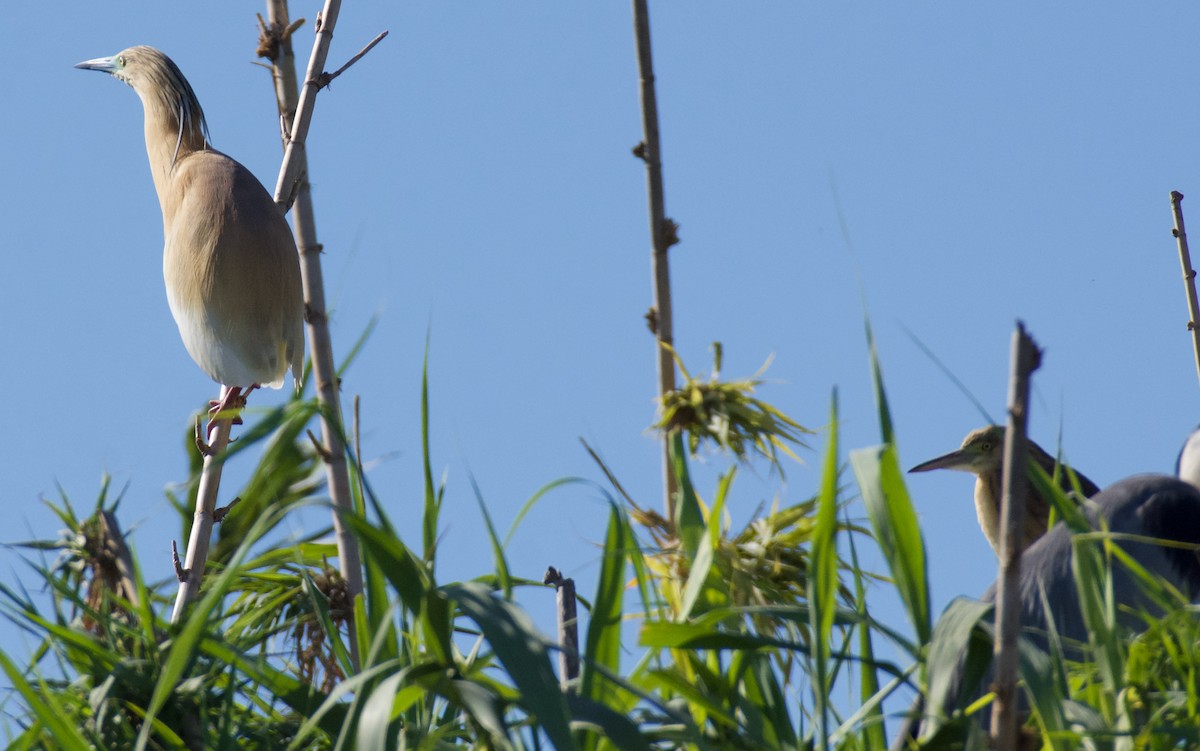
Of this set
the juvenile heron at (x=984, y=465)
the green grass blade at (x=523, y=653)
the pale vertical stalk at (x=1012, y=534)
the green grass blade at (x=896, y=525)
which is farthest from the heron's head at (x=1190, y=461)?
the green grass blade at (x=523, y=653)

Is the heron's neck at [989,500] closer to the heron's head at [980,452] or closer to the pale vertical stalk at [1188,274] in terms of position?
the heron's head at [980,452]

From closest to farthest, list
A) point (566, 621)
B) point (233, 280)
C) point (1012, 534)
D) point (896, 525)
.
A: point (1012, 534) < point (896, 525) < point (566, 621) < point (233, 280)

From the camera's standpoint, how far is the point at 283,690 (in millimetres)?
1490

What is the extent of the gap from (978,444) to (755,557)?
7.79ft

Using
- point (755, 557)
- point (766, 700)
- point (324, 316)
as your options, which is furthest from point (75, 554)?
point (766, 700)

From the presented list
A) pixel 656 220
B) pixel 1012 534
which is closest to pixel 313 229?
pixel 656 220

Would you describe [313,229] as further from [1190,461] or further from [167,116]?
[1190,461]

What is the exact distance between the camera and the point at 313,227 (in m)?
3.42

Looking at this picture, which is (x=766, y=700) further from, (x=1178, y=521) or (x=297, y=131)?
(x=297, y=131)

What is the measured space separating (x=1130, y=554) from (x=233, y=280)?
1942 millimetres

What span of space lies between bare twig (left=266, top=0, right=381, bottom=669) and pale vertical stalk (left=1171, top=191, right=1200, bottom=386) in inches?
61.1

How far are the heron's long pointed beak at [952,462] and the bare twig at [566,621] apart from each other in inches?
100

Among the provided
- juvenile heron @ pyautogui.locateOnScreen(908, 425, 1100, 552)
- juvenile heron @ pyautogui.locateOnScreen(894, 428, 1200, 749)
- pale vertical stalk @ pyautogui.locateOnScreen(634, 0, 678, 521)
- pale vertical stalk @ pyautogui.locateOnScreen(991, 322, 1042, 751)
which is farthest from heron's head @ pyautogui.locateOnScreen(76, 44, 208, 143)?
pale vertical stalk @ pyautogui.locateOnScreen(991, 322, 1042, 751)

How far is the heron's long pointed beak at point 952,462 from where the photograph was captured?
402 centimetres
